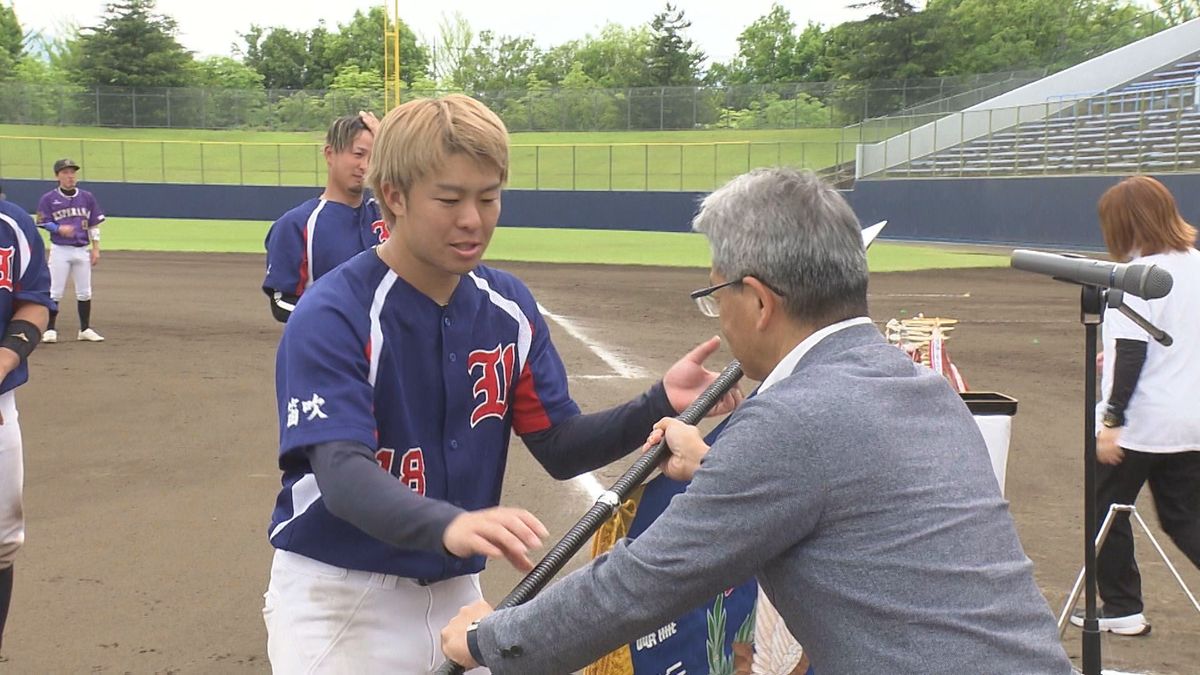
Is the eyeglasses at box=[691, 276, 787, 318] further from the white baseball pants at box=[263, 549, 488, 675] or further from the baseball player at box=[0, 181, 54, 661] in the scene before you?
the baseball player at box=[0, 181, 54, 661]

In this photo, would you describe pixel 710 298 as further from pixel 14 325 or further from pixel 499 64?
pixel 499 64

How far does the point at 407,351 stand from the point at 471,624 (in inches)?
25.8

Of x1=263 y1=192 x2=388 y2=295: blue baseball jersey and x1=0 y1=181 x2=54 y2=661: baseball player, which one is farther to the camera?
x1=263 y1=192 x2=388 y2=295: blue baseball jersey

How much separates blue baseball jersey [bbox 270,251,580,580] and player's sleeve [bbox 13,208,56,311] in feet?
7.72

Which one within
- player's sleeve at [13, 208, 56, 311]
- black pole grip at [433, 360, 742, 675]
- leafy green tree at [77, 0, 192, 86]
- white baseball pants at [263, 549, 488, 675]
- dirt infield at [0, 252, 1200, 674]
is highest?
leafy green tree at [77, 0, 192, 86]

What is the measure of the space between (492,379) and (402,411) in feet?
0.92

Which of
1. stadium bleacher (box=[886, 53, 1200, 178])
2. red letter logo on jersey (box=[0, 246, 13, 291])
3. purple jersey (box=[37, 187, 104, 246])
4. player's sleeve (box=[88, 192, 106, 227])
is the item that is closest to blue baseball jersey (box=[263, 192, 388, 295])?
red letter logo on jersey (box=[0, 246, 13, 291])

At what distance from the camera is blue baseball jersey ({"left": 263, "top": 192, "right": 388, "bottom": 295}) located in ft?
21.0

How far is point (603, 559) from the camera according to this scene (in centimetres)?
202

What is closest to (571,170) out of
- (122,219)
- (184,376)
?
(122,219)

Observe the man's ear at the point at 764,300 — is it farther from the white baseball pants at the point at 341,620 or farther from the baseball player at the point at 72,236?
the baseball player at the point at 72,236

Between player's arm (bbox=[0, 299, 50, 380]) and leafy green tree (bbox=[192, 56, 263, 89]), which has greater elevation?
leafy green tree (bbox=[192, 56, 263, 89])

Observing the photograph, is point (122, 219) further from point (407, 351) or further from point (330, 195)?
point (407, 351)

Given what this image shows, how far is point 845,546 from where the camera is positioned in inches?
73.7
